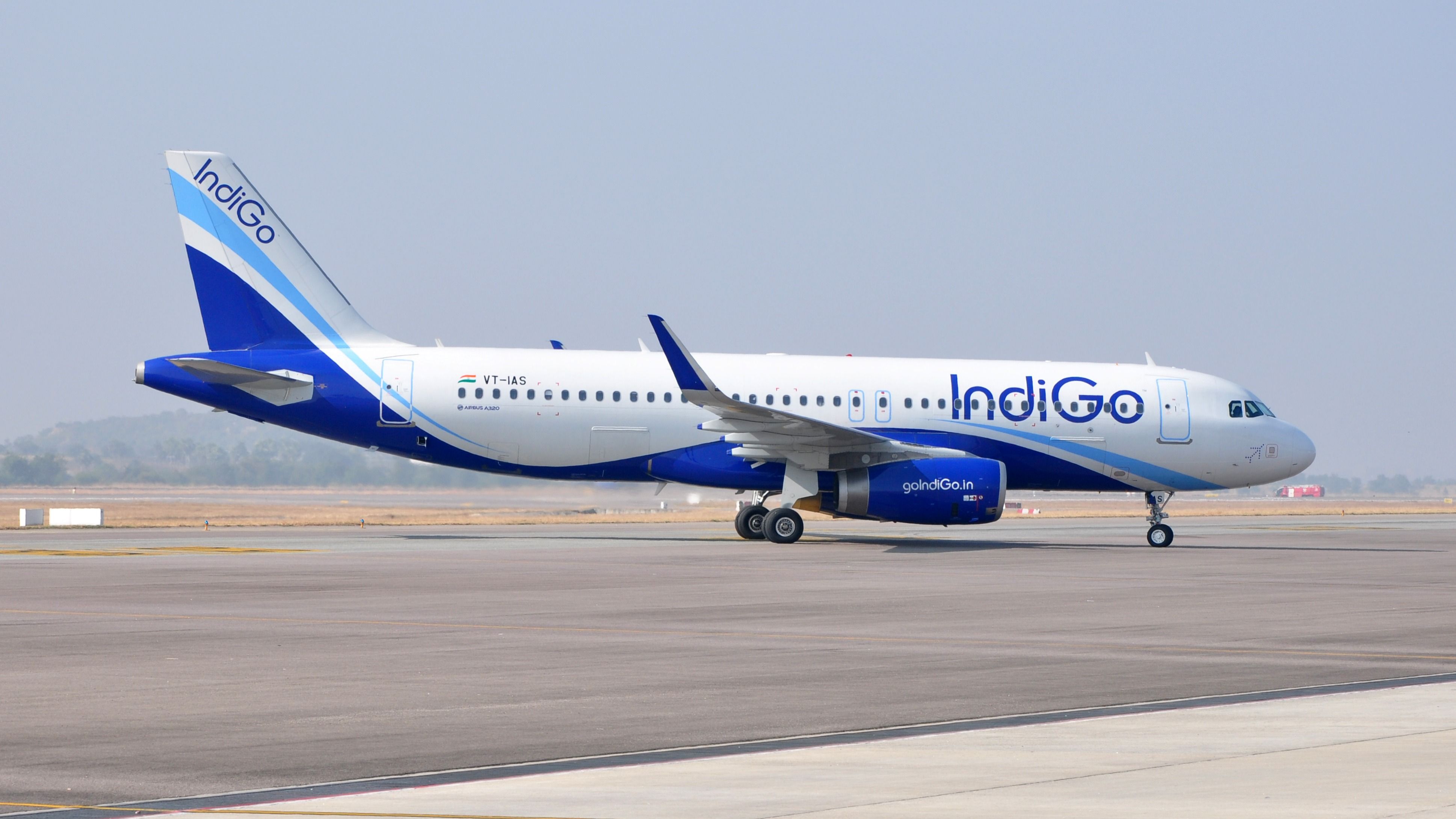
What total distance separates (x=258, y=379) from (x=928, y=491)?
45.2 ft

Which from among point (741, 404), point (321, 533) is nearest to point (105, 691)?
point (741, 404)

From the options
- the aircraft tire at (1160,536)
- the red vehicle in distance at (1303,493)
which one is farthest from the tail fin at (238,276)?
the red vehicle in distance at (1303,493)

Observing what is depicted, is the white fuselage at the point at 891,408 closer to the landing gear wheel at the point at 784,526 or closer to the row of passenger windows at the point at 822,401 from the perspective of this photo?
the row of passenger windows at the point at 822,401

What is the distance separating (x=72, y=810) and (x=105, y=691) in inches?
164

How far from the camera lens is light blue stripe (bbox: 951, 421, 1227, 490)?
1339 inches

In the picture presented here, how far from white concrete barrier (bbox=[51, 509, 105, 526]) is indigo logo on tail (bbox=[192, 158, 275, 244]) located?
1577 cm

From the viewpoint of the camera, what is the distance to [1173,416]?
115 feet

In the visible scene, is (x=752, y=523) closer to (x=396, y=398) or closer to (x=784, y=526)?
(x=784, y=526)

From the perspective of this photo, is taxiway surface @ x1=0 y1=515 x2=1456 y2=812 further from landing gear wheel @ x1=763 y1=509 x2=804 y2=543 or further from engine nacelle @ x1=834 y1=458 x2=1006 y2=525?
landing gear wheel @ x1=763 y1=509 x2=804 y2=543

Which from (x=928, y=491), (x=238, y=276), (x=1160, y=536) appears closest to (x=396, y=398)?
(x=238, y=276)

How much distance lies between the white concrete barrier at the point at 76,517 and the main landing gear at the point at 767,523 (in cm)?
2131

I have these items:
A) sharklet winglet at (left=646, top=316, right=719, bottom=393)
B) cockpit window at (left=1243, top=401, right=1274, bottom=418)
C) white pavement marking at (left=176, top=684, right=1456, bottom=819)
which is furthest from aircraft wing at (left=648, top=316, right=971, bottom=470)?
white pavement marking at (left=176, top=684, right=1456, bottom=819)

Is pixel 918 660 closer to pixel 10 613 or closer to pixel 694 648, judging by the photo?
pixel 694 648

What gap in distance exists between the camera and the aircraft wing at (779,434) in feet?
98.4
